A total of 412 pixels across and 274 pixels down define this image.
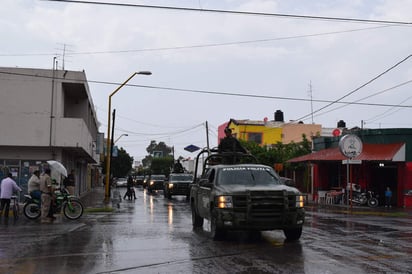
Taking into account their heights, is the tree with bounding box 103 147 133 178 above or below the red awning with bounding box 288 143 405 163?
above

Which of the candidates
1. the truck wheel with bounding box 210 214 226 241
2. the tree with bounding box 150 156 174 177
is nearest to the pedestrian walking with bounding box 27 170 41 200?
the truck wheel with bounding box 210 214 226 241

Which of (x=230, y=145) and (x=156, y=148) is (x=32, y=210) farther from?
(x=156, y=148)

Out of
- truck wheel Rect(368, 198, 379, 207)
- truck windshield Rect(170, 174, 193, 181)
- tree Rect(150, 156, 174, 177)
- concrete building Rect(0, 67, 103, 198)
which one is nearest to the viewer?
concrete building Rect(0, 67, 103, 198)

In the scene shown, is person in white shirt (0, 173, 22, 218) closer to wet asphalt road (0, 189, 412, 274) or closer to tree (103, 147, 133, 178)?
wet asphalt road (0, 189, 412, 274)

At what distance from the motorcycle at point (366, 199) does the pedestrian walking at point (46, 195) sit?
18.8 m

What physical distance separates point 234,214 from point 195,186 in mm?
3919

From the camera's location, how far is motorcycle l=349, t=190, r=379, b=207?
1169 inches

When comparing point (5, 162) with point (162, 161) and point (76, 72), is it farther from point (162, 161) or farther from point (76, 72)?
point (162, 161)

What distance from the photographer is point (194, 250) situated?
1060cm

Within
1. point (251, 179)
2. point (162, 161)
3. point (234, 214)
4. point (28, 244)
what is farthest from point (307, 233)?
point (162, 161)

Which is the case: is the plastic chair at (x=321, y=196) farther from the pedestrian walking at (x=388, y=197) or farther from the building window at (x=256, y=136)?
the building window at (x=256, y=136)

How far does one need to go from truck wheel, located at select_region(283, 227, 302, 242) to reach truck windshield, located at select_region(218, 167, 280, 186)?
49.5 inches

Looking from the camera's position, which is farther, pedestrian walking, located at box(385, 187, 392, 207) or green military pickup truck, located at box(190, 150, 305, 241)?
pedestrian walking, located at box(385, 187, 392, 207)

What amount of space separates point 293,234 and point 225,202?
187 cm
